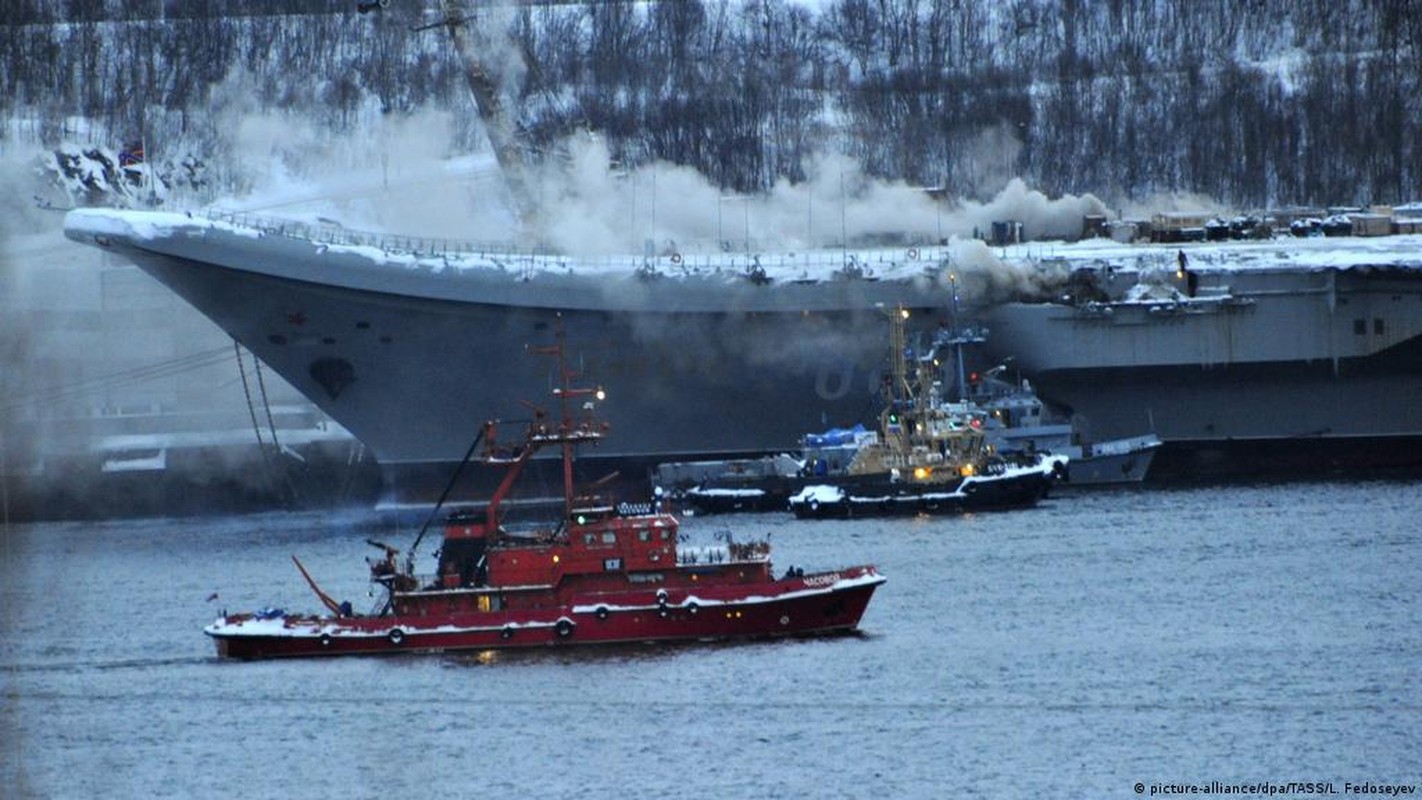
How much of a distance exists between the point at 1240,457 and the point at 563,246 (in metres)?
16.6

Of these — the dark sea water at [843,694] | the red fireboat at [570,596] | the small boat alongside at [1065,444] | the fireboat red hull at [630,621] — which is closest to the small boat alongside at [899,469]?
the small boat alongside at [1065,444]

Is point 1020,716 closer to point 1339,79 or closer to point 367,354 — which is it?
point 367,354

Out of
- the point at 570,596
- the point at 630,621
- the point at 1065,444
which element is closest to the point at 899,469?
the point at 1065,444

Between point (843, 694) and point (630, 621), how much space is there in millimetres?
4717

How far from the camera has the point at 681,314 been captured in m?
64.9

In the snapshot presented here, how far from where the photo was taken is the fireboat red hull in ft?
126

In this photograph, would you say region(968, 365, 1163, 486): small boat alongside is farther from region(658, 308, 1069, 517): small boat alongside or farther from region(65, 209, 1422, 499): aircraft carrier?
region(65, 209, 1422, 499): aircraft carrier

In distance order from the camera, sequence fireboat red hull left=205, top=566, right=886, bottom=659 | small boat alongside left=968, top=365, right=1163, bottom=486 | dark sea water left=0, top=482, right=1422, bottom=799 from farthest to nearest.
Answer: small boat alongside left=968, top=365, right=1163, bottom=486 < fireboat red hull left=205, top=566, right=886, bottom=659 < dark sea water left=0, top=482, right=1422, bottom=799

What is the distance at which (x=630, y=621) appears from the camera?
38406 millimetres

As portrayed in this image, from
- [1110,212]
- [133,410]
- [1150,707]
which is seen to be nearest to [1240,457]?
[1110,212]

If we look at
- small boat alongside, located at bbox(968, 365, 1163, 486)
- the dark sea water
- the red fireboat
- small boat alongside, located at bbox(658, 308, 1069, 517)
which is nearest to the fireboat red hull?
the red fireboat

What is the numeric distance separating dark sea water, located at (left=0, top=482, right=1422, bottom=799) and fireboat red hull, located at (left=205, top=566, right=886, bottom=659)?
371mm

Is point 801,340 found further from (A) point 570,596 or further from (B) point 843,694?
(B) point 843,694

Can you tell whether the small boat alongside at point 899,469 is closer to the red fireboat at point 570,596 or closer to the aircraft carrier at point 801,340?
the aircraft carrier at point 801,340
